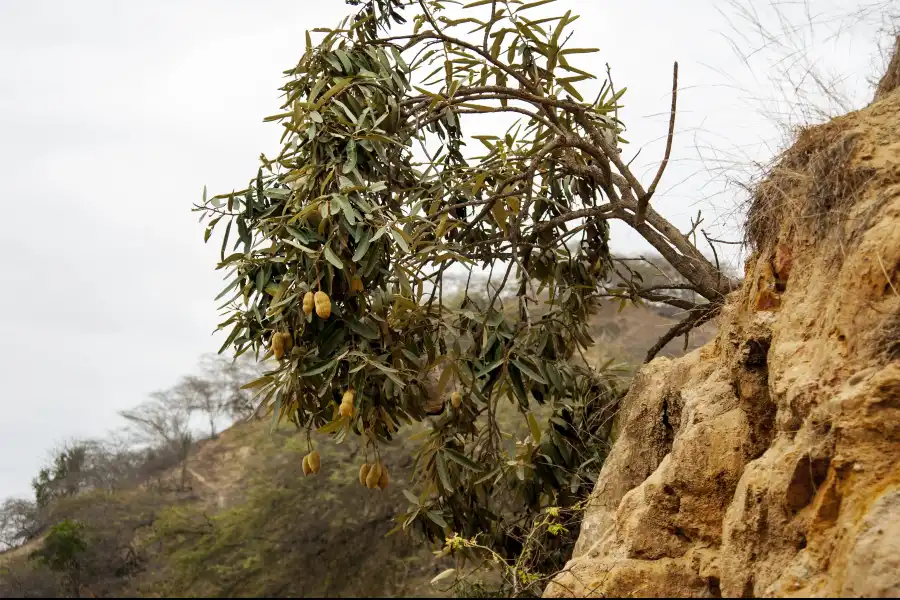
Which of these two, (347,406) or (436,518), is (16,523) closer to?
(436,518)

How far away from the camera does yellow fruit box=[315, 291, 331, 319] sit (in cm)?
336

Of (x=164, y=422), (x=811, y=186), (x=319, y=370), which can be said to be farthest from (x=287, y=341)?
(x=164, y=422)

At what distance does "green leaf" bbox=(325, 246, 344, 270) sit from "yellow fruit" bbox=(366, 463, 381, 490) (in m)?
0.83

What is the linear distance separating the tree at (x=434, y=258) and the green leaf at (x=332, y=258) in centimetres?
4

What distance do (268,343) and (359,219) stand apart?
712mm

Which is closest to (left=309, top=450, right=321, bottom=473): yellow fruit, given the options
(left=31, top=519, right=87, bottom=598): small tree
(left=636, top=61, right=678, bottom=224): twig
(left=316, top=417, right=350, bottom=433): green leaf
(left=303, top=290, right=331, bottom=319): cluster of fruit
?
(left=316, top=417, right=350, bottom=433): green leaf

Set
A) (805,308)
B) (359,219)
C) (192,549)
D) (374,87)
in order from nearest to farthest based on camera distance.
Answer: (805,308) → (359,219) → (374,87) → (192,549)

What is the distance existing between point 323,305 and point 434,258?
0.76 m

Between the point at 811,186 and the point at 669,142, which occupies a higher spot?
the point at 669,142

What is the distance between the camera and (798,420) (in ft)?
7.74

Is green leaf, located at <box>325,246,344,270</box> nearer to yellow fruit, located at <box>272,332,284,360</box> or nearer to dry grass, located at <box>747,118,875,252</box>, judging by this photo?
yellow fruit, located at <box>272,332,284,360</box>

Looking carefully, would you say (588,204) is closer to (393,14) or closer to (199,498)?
(393,14)

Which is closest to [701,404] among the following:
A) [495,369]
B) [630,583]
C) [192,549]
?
[630,583]

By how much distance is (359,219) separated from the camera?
366cm
